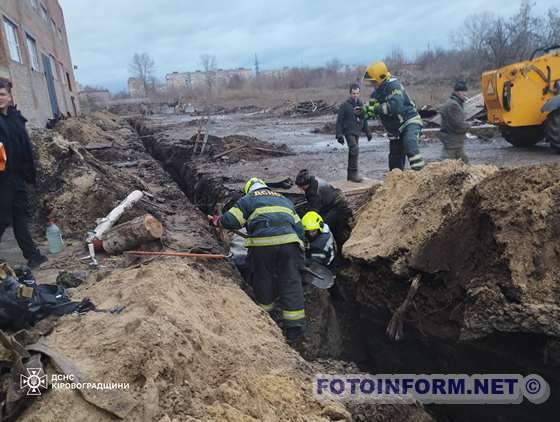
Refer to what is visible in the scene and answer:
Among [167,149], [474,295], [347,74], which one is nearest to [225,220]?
[474,295]

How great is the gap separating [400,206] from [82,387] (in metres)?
3.72

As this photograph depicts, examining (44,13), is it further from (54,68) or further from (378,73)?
(378,73)

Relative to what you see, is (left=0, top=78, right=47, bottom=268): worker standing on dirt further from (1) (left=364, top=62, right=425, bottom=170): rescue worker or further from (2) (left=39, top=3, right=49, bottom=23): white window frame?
(2) (left=39, top=3, right=49, bottom=23): white window frame

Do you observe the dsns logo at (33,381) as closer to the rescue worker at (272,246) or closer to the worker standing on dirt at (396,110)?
the rescue worker at (272,246)

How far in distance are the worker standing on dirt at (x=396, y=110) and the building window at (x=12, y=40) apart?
11.4 m

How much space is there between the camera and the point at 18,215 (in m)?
4.51

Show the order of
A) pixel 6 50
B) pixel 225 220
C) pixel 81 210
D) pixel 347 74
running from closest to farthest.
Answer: pixel 225 220
pixel 81 210
pixel 6 50
pixel 347 74

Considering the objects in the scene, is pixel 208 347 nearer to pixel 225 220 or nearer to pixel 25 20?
pixel 225 220

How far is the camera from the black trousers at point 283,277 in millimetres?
4629

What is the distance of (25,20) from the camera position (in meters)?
15.8

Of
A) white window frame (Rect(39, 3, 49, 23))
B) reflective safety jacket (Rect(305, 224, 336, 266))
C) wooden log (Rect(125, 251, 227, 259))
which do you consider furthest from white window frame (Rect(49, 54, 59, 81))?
reflective safety jacket (Rect(305, 224, 336, 266))

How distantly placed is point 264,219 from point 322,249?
3.50ft

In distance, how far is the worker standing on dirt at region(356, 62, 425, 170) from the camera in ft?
21.5

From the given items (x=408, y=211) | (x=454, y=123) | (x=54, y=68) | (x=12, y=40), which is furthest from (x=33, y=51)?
(x=408, y=211)
